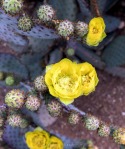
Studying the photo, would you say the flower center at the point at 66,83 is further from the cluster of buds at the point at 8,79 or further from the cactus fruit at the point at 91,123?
the cluster of buds at the point at 8,79

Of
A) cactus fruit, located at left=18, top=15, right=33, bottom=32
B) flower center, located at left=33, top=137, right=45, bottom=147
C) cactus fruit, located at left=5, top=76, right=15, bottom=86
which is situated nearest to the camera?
cactus fruit, located at left=18, top=15, right=33, bottom=32

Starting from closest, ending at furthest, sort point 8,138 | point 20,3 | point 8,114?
point 20,3 → point 8,114 → point 8,138

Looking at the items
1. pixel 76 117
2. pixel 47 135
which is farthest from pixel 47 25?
pixel 47 135

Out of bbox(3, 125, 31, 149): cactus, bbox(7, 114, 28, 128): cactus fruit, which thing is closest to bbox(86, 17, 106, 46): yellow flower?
bbox(7, 114, 28, 128): cactus fruit

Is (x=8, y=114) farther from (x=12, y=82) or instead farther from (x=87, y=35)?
(x=87, y=35)

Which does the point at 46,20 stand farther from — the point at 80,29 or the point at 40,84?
the point at 40,84

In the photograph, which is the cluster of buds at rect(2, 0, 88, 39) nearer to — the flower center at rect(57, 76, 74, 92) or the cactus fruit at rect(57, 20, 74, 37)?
the cactus fruit at rect(57, 20, 74, 37)

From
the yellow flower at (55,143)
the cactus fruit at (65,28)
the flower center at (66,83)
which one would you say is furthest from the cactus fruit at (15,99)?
the yellow flower at (55,143)
